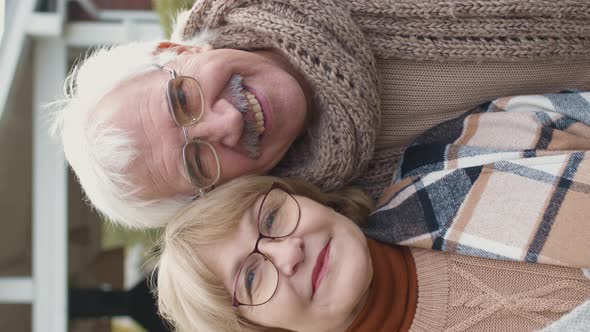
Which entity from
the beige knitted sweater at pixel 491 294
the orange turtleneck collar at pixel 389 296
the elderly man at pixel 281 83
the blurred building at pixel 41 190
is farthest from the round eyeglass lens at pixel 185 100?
the blurred building at pixel 41 190

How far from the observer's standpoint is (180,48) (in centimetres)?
154

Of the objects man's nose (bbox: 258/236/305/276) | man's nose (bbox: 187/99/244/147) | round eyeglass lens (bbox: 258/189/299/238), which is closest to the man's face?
man's nose (bbox: 187/99/244/147)

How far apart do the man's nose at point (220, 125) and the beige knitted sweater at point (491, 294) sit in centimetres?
58

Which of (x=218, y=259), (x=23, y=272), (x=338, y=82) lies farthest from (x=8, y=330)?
(x=338, y=82)

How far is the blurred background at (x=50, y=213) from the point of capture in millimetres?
2945

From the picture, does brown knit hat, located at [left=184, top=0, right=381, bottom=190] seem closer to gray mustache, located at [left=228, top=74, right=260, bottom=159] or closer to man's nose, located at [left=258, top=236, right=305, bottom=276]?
gray mustache, located at [left=228, top=74, right=260, bottom=159]

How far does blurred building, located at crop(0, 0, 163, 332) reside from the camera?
297 cm

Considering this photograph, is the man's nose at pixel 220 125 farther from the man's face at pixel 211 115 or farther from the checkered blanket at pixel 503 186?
the checkered blanket at pixel 503 186

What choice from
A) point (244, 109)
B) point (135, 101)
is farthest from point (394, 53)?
point (135, 101)

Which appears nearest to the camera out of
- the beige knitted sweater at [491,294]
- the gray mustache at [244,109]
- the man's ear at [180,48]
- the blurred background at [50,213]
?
the beige knitted sweater at [491,294]

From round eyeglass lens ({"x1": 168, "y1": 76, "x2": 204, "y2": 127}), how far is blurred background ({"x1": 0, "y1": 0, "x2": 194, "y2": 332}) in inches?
60.3

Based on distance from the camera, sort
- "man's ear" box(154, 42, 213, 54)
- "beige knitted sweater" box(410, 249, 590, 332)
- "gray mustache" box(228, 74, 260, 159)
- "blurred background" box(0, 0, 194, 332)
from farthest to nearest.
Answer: "blurred background" box(0, 0, 194, 332) < "man's ear" box(154, 42, 213, 54) < "gray mustache" box(228, 74, 260, 159) < "beige knitted sweater" box(410, 249, 590, 332)

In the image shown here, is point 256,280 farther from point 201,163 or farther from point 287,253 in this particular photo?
point 201,163

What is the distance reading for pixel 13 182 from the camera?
3.02m
